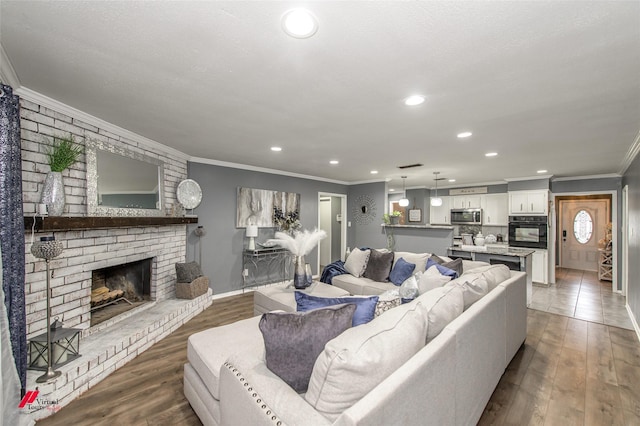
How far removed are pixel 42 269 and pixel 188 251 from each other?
2.17 metres

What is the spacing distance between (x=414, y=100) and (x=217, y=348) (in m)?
2.32

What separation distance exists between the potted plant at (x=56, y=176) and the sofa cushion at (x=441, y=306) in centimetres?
289

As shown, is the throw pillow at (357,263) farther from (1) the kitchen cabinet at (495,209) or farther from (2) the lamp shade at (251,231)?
A: (1) the kitchen cabinet at (495,209)

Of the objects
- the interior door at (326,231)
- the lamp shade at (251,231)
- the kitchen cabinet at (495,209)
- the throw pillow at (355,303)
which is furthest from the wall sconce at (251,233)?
the kitchen cabinet at (495,209)

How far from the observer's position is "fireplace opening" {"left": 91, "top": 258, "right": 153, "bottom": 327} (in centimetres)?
300

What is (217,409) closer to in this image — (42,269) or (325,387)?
(325,387)

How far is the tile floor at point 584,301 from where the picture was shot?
3.94 m

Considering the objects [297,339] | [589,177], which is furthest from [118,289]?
[589,177]

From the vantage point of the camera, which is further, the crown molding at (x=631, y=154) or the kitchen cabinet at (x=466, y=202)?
the kitchen cabinet at (x=466, y=202)

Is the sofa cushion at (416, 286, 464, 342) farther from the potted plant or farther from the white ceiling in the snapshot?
the potted plant

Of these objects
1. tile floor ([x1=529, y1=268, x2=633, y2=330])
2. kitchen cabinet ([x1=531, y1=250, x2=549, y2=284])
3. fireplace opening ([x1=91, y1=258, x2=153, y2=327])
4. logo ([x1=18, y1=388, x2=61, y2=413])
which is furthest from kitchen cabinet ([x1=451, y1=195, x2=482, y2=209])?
logo ([x1=18, y1=388, x2=61, y2=413])

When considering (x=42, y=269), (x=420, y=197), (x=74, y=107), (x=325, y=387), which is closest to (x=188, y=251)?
(x=42, y=269)

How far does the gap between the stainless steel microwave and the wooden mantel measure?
7.02 m

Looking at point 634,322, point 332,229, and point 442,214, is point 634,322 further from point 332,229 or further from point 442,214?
point 332,229
